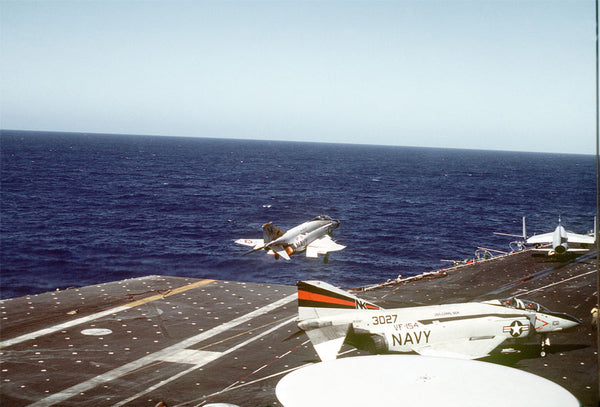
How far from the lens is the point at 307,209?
407 feet

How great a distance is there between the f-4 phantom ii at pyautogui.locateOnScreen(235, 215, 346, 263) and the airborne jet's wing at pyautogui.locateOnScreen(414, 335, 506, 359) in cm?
2119

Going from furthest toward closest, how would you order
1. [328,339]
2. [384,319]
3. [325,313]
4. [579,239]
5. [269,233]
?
[579,239]
[269,233]
[384,319]
[325,313]
[328,339]

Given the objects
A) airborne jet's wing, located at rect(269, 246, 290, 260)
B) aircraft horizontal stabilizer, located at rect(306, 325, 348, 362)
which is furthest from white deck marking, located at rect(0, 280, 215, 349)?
aircraft horizontal stabilizer, located at rect(306, 325, 348, 362)

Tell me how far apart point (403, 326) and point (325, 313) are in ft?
14.2

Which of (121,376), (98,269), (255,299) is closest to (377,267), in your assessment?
(255,299)

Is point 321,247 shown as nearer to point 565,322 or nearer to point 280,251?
point 280,251

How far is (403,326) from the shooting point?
91.8 feet

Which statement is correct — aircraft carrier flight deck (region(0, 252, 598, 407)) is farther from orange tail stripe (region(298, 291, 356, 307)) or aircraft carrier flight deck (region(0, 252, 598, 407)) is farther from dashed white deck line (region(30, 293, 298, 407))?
orange tail stripe (region(298, 291, 356, 307))

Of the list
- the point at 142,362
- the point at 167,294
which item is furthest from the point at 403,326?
the point at 167,294

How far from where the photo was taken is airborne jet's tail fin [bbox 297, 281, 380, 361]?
2705 cm

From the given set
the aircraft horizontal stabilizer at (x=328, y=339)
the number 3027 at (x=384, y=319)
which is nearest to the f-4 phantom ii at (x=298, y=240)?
the aircraft horizontal stabilizer at (x=328, y=339)

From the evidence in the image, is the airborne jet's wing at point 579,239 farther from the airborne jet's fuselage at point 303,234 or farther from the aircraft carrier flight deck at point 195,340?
the airborne jet's fuselage at point 303,234

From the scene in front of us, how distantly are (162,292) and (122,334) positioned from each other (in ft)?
38.9

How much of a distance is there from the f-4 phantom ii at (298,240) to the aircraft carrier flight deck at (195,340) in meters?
4.08
